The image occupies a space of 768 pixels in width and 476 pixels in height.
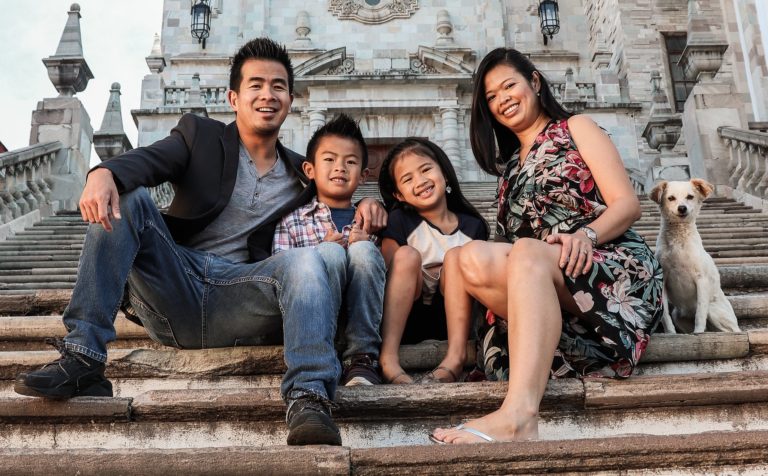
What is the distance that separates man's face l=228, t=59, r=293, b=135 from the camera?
10.2 ft

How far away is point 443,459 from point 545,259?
A: 86 cm

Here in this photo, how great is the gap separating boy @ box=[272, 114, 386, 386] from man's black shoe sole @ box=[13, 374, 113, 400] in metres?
0.85

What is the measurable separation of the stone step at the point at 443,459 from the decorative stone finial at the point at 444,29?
1586cm

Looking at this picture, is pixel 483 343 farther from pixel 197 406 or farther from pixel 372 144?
pixel 372 144

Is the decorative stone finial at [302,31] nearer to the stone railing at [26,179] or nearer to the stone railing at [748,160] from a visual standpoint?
the stone railing at [26,179]

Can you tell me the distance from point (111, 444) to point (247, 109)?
148 centimetres

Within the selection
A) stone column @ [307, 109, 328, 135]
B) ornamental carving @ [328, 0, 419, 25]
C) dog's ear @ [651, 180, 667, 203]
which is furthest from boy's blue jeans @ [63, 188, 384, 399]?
ornamental carving @ [328, 0, 419, 25]

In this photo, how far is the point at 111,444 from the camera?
7.64 ft

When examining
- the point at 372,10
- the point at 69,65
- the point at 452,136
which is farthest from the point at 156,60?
the point at 69,65

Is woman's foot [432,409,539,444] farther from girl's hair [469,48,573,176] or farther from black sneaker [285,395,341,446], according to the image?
girl's hair [469,48,573,176]

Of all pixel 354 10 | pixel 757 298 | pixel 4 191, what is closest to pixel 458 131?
pixel 354 10

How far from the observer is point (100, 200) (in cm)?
231

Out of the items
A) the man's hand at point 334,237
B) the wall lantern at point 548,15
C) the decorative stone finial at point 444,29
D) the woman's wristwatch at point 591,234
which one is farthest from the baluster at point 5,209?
the wall lantern at point 548,15

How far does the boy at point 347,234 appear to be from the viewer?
2713mm
